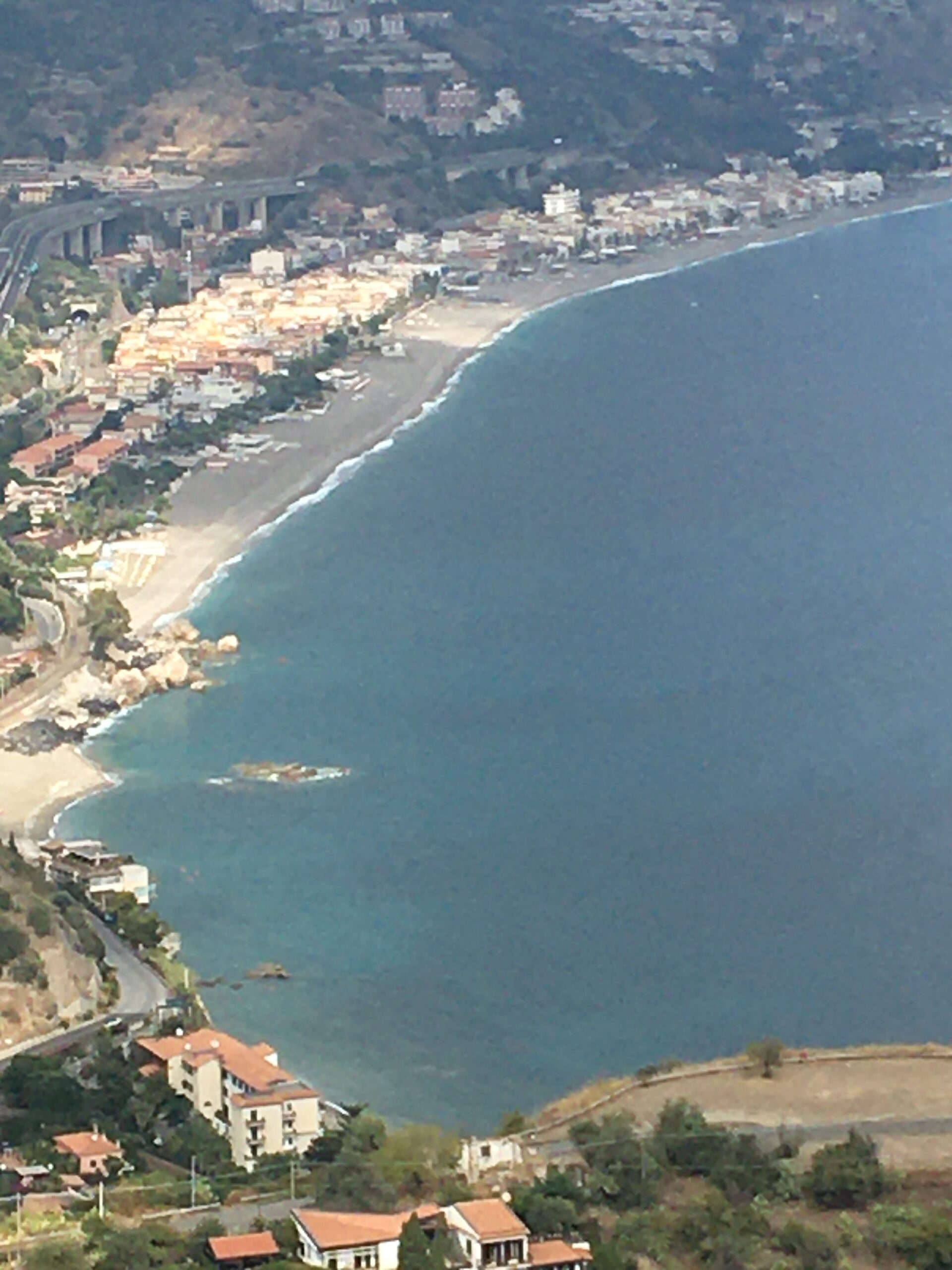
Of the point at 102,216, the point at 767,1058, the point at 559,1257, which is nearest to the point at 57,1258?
the point at 559,1257

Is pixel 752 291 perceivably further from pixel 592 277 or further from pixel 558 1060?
pixel 558 1060

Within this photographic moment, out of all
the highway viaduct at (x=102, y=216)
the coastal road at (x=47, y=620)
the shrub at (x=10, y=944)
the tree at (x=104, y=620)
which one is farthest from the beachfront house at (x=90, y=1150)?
the highway viaduct at (x=102, y=216)

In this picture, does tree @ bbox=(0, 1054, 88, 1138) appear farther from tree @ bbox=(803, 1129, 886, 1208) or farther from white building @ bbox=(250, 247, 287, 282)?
white building @ bbox=(250, 247, 287, 282)

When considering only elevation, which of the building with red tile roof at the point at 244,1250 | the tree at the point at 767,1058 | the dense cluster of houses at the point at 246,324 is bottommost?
the tree at the point at 767,1058

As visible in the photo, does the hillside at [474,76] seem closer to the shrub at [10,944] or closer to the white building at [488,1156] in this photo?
the shrub at [10,944]

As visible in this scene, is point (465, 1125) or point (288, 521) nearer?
point (465, 1125)

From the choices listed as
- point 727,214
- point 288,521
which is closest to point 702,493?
point 288,521

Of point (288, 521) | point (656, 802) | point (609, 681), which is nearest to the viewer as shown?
point (656, 802)
